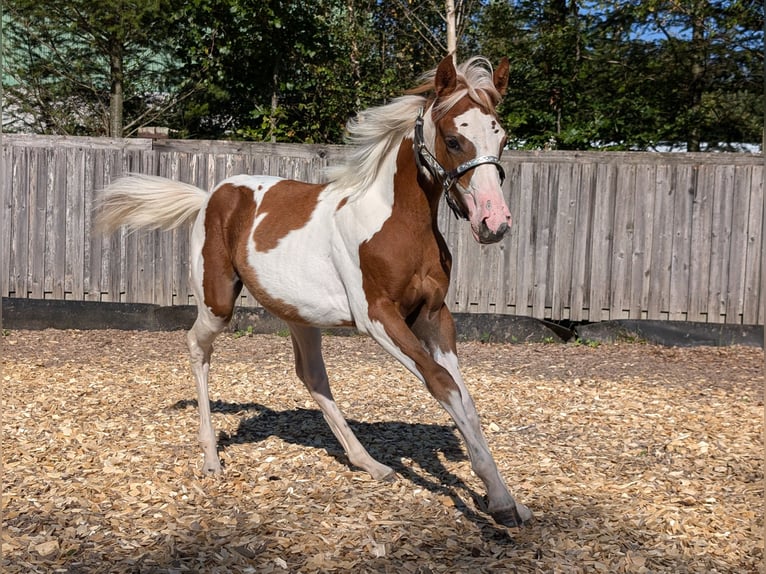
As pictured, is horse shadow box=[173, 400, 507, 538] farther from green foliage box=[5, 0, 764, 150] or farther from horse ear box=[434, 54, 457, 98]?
green foliage box=[5, 0, 764, 150]

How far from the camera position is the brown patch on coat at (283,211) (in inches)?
168

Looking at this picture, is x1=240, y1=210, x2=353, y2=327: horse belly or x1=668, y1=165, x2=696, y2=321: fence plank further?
x1=668, y1=165, x2=696, y2=321: fence plank

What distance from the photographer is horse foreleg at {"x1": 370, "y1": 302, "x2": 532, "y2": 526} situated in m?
3.35

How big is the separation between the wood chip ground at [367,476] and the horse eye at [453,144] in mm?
1757

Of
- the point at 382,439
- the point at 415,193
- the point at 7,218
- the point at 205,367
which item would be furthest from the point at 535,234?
the point at 7,218

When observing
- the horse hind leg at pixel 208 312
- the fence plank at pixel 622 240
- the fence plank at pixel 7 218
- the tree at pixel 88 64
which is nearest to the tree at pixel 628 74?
the fence plank at pixel 622 240

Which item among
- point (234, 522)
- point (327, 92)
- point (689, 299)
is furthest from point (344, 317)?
point (327, 92)

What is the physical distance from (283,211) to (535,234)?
535 centimetres

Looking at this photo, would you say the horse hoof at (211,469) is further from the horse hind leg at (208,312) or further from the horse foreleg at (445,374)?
the horse foreleg at (445,374)

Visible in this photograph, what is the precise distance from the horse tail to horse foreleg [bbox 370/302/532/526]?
6.54 ft

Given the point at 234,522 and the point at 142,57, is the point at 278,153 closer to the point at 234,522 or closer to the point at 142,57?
the point at 142,57

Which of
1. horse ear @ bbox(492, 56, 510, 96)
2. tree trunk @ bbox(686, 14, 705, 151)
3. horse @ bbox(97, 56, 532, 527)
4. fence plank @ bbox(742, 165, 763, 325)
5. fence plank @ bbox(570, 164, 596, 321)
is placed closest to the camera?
horse @ bbox(97, 56, 532, 527)

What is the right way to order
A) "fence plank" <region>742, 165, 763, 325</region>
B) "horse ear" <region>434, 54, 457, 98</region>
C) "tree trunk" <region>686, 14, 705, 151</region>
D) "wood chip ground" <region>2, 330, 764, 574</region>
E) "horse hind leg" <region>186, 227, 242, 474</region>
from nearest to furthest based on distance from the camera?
"wood chip ground" <region>2, 330, 764, 574</region> < "horse ear" <region>434, 54, 457, 98</region> < "horse hind leg" <region>186, 227, 242, 474</region> < "fence plank" <region>742, 165, 763, 325</region> < "tree trunk" <region>686, 14, 705, 151</region>

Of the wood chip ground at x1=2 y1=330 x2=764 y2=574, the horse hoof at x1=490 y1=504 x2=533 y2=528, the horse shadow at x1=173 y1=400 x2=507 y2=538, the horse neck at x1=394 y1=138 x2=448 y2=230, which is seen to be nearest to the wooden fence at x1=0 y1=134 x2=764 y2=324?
the wood chip ground at x1=2 y1=330 x2=764 y2=574
